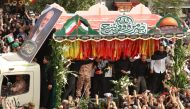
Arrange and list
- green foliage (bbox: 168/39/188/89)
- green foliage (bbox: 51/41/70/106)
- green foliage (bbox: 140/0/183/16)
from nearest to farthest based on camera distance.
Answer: green foliage (bbox: 51/41/70/106), green foliage (bbox: 168/39/188/89), green foliage (bbox: 140/0/183/16)

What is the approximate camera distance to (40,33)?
1398 centimetres

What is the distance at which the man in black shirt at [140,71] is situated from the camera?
49.4ft

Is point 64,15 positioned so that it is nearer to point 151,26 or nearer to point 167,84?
point 151,26

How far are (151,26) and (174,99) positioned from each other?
2.17 metres

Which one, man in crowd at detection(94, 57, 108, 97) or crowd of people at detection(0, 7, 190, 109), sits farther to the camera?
man in crowd at detection(94, 57, 108, 97)

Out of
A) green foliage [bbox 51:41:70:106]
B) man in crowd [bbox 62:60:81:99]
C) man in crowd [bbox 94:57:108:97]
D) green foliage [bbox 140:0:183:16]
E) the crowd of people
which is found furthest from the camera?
green foliage [bbox 140:0:183:16]

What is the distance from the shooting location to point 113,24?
553 inches

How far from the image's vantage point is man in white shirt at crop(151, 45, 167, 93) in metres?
15.2

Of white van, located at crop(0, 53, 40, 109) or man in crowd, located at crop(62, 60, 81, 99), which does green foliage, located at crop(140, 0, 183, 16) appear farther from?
white van, located at crop(0, 53, 40, 109)

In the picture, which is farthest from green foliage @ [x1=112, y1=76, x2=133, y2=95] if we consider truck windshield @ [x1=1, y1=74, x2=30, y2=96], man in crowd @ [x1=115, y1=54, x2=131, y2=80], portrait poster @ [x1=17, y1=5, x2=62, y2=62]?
truck windshield @ [x1=1, y1=74, x2=30, y2=96]

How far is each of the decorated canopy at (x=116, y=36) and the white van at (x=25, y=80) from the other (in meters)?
1.05

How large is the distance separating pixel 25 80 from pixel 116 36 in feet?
9.04

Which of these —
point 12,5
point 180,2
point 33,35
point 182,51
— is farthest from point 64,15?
point 180,2

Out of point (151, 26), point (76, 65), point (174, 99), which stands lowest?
point (174, 99)
